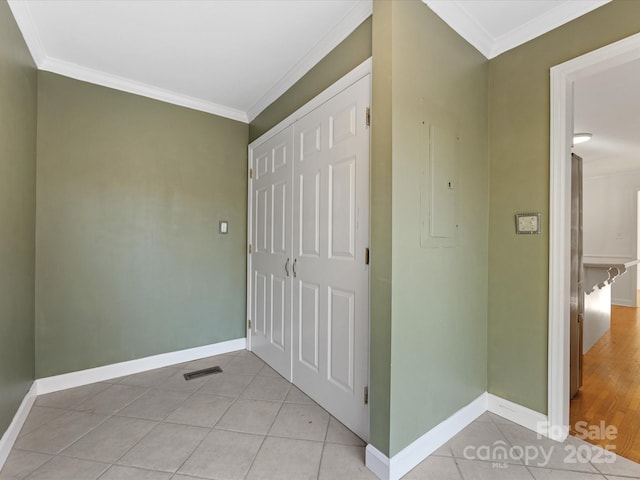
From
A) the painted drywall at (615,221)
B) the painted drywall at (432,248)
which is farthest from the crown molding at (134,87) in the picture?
the painted drywall at (615,221)

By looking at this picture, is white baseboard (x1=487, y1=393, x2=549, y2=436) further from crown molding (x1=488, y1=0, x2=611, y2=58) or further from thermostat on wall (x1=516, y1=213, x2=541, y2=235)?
crown molding (x1=488, y1=0, x2=611, y2=58)

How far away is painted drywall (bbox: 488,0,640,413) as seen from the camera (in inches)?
71.3

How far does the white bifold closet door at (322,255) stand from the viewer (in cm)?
177

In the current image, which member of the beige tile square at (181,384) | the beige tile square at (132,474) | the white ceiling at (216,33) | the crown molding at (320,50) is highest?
the white ceiling at (216,33)

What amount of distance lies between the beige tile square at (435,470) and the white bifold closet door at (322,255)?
0.33 metres

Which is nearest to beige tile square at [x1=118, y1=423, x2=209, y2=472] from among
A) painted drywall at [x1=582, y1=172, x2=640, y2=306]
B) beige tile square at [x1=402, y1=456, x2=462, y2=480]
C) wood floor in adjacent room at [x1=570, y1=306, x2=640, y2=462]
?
beige tile square at [x1=402, y1=456, x2=462, y2=480]

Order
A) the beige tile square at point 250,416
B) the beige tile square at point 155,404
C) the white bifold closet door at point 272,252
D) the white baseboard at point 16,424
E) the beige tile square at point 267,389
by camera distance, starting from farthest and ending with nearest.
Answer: the white bifold closet door at point 272,252, the beige tile square at point 267,389, the beige tile square at point 155,404, the beige tile square at point 250,416, the white baseboard at point 16,424

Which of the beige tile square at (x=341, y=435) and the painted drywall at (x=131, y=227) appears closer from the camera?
the beige tile square at (x=341, y=435)

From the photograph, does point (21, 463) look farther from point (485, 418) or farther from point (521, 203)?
point (521, 203)

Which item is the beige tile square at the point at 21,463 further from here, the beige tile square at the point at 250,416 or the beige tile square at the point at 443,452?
the beige tile square at the point at 443,452

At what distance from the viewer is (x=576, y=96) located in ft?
8.83

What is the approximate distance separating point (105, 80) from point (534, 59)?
323 centimetres

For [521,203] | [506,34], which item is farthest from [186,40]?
[521,203]

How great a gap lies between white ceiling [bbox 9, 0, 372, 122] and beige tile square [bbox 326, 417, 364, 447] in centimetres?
248
